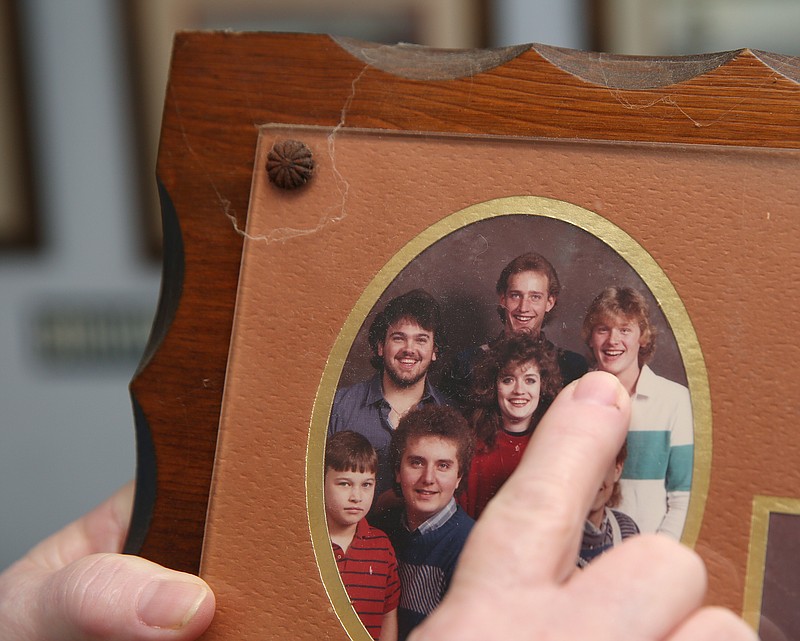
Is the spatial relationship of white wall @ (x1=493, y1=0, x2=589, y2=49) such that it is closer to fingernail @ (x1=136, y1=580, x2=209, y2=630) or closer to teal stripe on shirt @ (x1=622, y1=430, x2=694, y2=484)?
teal stripe on shirt @ (x1=622, y1=430, x2=694, y2=484)

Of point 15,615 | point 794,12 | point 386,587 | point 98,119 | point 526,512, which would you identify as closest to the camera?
point 526,512

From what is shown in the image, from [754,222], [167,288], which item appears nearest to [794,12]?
[754,222]

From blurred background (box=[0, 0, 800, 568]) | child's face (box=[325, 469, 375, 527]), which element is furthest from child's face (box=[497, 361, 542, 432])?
blurred background (box=[0, 0, 800, 568])

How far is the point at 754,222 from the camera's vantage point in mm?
467

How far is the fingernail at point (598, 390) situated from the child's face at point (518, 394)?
0.13ft

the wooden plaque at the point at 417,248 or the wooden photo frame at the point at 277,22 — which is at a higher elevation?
the wooden photo frame at the point at 277,22

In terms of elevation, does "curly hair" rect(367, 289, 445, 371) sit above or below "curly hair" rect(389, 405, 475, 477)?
above

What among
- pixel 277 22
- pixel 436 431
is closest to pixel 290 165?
pixel 436 431

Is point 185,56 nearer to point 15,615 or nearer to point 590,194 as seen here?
point 590,194

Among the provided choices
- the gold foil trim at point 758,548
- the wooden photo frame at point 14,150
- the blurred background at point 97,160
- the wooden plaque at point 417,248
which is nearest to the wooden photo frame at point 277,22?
the blurred background at point 97,160

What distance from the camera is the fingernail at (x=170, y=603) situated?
1.56 feet

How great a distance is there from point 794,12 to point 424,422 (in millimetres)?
1034

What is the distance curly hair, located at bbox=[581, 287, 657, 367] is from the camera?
47cm

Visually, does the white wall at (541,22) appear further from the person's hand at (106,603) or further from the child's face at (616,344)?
the person's hand at (106,603)
